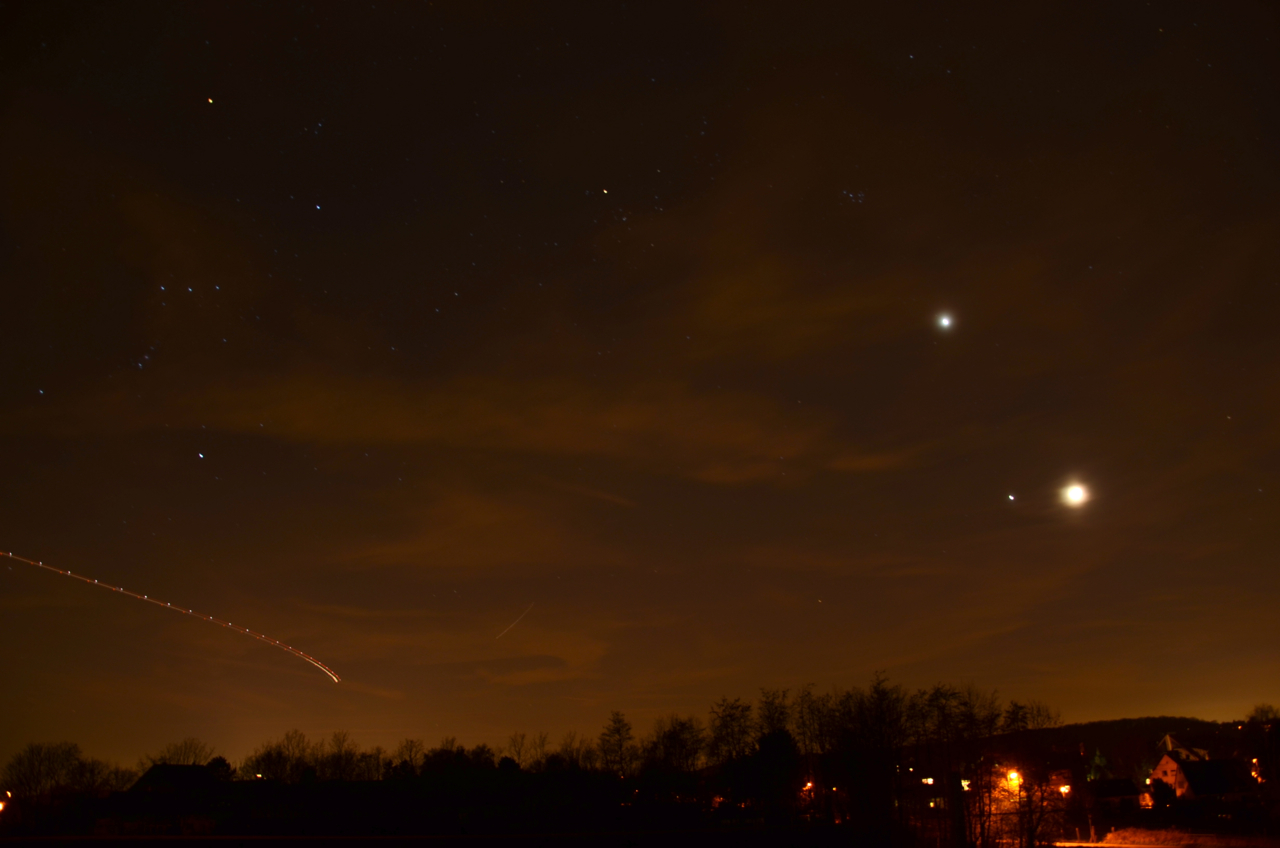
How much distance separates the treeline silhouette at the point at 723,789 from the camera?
138 feet

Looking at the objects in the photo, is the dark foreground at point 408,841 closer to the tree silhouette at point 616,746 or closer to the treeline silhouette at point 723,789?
the treeline silhouette at point 723,789

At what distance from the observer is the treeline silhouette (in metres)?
42.0

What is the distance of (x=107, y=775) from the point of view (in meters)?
113

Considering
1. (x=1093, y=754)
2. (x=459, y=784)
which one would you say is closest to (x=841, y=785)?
(x=459, y=784)

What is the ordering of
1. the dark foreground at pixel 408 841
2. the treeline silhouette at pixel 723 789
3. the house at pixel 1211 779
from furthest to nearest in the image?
the house at pixel 1211 779, the treeline silhouette at pixel 723 789, the dark foreground at pixel 408 841

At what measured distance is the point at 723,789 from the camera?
6944 centimetres

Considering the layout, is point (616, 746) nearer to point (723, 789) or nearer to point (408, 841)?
point (723, 789)

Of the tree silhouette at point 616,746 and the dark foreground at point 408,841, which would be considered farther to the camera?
the tree silhouette at point 616,746

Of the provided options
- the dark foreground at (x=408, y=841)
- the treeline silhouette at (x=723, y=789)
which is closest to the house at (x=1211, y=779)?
the treeline silhouette at (x=723, y=789)

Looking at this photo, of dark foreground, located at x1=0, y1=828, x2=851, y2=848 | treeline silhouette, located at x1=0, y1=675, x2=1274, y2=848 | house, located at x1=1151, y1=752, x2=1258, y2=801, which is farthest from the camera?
house, located at x1=1151, y1=752, x2=1258, y2=801

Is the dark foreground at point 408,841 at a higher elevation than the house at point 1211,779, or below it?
higher

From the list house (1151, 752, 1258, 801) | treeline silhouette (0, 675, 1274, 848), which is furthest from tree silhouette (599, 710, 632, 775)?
house (1151, 752, 1258, 801)

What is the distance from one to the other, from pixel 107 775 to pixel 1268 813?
132962 mm

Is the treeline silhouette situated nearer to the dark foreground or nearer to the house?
the dark foreground
